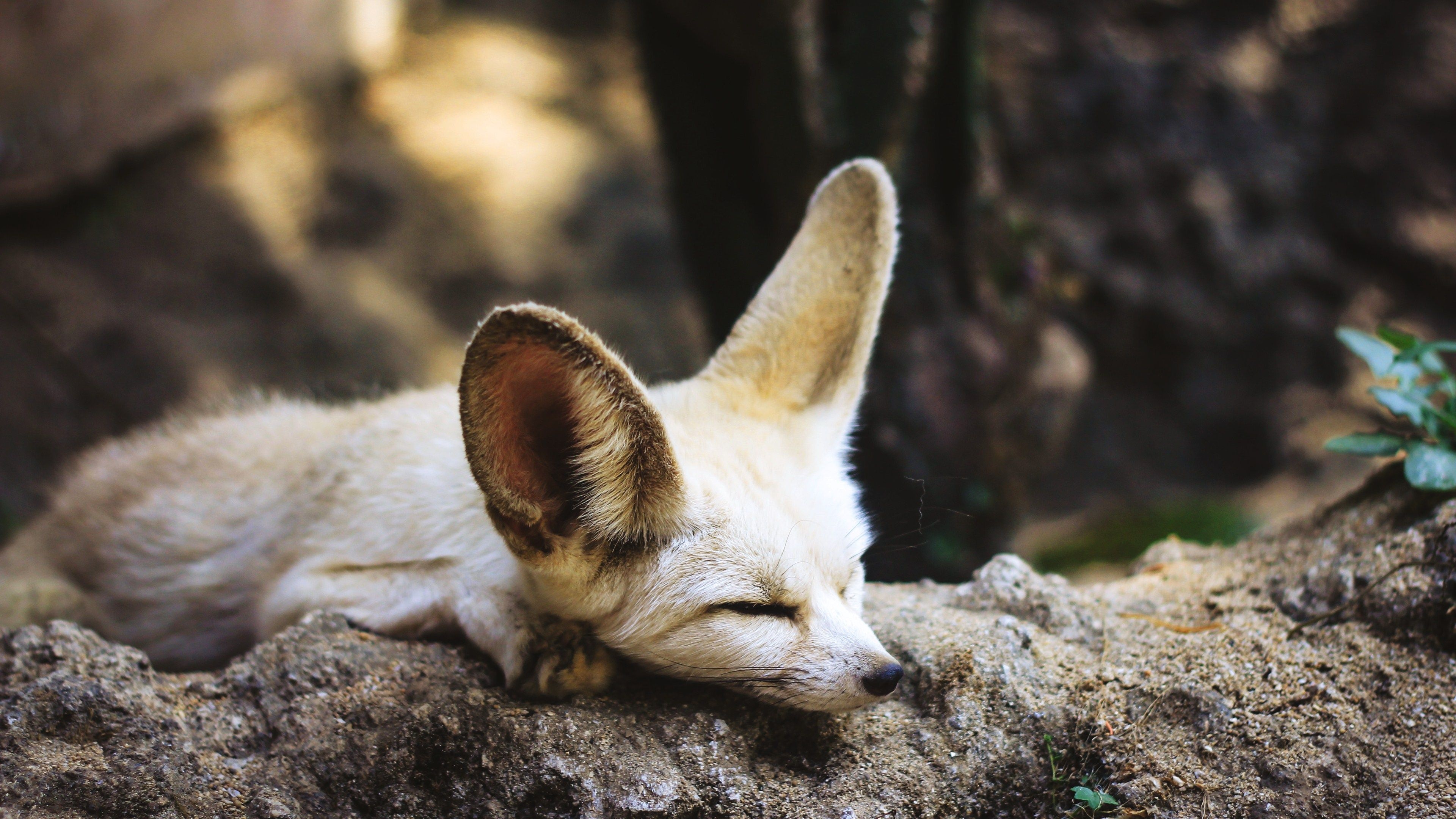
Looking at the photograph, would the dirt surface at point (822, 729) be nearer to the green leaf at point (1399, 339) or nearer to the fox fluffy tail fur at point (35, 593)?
the green leaf at point (1399, 339)

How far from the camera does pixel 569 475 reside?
204 centimetres

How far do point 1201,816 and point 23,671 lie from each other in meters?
2.65

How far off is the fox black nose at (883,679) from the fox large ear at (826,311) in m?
0.81

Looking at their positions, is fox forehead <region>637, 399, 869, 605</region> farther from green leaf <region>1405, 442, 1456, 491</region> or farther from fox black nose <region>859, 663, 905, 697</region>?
green leaf <region>1405, 442, 1456, 491</region>

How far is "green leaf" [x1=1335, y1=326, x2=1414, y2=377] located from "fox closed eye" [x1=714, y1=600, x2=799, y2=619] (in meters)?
1.81

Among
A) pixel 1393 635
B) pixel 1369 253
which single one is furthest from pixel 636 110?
pixel 1393 635

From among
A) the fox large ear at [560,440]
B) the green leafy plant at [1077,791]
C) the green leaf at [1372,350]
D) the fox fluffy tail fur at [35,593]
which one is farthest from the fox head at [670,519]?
the fox fluffy tail fur at [35,593]

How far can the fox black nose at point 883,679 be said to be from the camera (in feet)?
6.70

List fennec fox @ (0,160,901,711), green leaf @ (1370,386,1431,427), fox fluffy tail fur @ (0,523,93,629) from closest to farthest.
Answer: fennec fox @ (0,160,901,711) < green leaf @ (1370,386,1431,427) < fox fluffy tail fur @ (0,523,93,629)

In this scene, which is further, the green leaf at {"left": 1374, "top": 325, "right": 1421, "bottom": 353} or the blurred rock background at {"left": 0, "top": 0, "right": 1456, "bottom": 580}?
the blurred rock background at {"left": 0, "top": 0, "right": 1456, "bottom": 580}

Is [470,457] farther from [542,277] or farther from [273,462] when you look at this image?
[542,277]

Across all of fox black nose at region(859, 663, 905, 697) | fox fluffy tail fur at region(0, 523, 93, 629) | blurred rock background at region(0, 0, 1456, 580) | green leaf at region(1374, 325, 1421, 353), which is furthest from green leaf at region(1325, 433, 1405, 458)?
fox fluffy tail fur at region(0, 523, 93, 629)

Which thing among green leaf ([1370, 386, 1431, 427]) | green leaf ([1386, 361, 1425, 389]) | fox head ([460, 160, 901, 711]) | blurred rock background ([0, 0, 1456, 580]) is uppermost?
blurred rock background ([0, 0, 1456, 580])

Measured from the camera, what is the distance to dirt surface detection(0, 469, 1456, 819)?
79.4 inches
